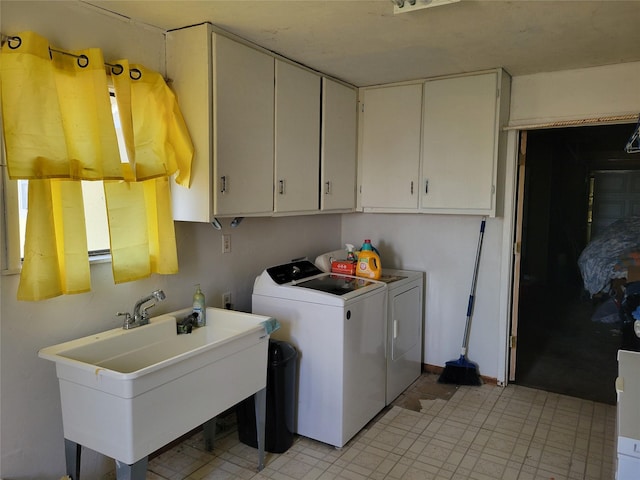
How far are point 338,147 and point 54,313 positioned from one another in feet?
6.91

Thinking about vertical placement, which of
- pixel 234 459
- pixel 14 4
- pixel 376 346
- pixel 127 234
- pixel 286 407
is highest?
pixel 14 4

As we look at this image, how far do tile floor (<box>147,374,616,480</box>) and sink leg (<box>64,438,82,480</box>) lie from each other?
53 centimetres

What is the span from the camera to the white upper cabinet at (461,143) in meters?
3.16

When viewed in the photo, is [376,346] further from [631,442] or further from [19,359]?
[19,359]

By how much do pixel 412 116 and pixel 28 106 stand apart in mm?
2459

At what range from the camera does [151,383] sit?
5.76 feet

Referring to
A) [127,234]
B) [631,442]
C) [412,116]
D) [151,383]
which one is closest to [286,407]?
[151,383]

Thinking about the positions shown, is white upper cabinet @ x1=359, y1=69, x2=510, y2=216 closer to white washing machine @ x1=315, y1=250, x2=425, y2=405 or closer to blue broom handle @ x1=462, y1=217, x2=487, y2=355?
blue broom handle @ x1=462, y1=217, x2=487, y2=355

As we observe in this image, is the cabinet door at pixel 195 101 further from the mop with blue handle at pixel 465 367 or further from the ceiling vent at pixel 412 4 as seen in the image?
the mop with blue handle at pixel 465 367

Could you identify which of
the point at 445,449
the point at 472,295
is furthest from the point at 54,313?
the point at 472,295

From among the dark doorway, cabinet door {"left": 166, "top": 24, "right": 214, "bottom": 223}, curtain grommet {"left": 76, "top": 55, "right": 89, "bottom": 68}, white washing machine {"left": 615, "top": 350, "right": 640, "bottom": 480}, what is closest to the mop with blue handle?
the dark doorway

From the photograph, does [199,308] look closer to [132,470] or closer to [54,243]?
[54,243]

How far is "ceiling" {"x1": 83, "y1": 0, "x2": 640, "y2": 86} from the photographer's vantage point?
2.09 m

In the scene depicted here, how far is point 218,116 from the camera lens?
2.35 m
